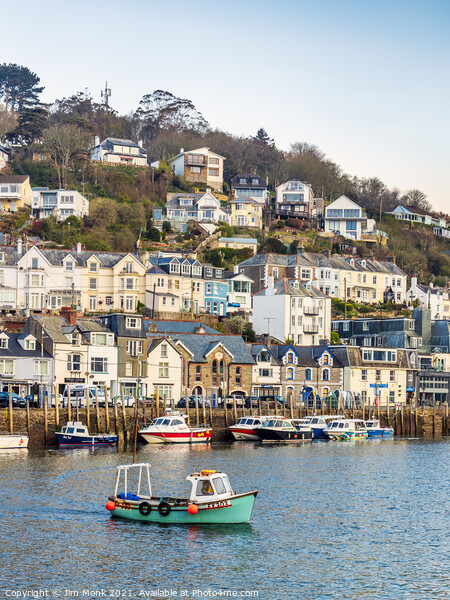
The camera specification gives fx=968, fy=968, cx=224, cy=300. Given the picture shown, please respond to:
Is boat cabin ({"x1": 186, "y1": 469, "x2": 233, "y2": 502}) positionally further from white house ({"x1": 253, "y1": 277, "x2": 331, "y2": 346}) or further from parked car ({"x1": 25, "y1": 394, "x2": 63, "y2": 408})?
white house ({"x1": 253, "y1": 277, "x2": 331, "y2": 346})

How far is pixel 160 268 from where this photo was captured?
11819cm

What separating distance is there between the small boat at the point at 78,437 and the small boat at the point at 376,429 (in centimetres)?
3061

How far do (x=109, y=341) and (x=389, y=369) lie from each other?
3673 cm

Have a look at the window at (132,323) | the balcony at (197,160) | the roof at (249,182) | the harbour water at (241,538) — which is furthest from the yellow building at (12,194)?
the harbour water at (241,538)

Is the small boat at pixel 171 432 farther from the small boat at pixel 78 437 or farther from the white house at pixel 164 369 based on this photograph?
the white house at pixel 164 369

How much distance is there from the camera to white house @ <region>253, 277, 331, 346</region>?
11656 centimetres

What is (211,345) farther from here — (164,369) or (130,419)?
(130,419)

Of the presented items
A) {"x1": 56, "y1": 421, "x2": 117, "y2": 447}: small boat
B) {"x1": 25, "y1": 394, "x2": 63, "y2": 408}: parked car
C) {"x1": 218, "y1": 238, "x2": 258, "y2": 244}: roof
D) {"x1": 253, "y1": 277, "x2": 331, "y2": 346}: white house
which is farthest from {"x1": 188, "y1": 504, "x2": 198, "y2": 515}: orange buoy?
{"x1": 218, "y1": 238, "x2": 258, "y2": 244}: roof

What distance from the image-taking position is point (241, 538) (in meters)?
43.4

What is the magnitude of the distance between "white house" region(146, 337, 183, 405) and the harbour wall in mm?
6730

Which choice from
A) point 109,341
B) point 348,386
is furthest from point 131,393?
point 348,386

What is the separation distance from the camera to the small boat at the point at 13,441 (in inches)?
2781

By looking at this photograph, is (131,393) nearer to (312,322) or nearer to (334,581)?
(312,322)

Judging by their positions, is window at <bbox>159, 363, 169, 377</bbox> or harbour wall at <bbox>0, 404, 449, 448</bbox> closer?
harbour wall at <bbox>0, 404, 449, 448</bbox>
